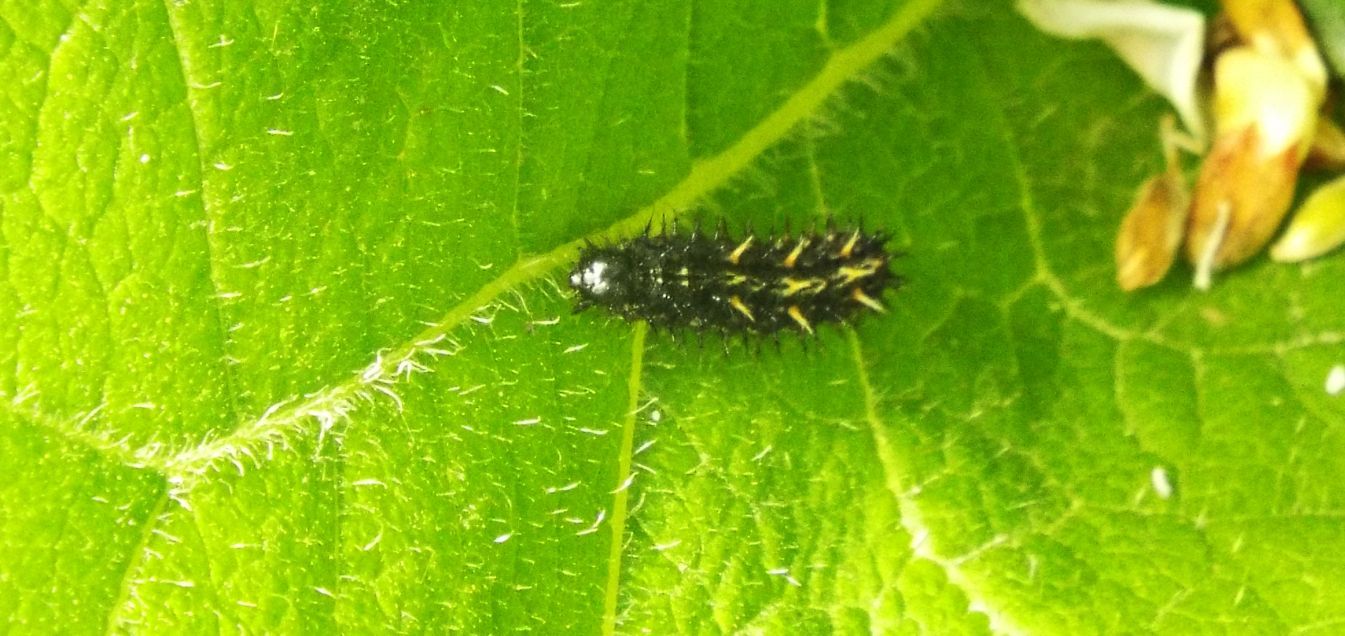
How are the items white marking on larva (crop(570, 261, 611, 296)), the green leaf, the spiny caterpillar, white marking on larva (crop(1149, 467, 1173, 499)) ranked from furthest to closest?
white marking on larva (crop(1149, 467, 1173, 499)) < the spiny caterpillar < white marking on larva (crop(570, 261, 611, 296)) < the green leaf

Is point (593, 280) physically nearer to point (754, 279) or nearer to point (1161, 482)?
point (754, 279)

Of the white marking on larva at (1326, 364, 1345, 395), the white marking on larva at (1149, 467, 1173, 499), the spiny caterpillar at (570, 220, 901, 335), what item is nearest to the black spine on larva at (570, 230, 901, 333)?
the spiny caterpillar at (570, 220, 901, 335)

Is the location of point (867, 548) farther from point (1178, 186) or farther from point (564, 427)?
point (1178, 186)

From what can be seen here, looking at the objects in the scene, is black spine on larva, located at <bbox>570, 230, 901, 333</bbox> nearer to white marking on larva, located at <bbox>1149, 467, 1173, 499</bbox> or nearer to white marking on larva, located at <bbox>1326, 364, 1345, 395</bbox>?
white marking on larva, located at <bbox>1149, 467, 1173, 499</bbox>

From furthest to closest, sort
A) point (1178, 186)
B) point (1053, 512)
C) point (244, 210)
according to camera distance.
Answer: point (1178, 186), point (1053, 512), point (244, 210)

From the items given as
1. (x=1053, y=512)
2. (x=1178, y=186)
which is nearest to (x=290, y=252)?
(x=1053, y=512)

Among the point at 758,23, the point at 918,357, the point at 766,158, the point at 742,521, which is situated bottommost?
the point at 742,521
